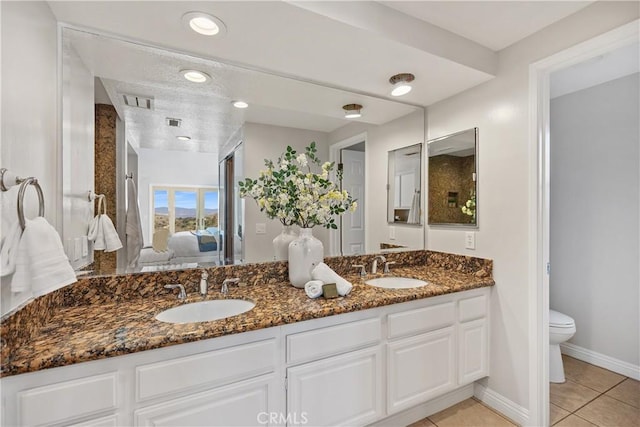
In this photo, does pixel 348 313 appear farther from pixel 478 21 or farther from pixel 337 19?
pixel 478 21

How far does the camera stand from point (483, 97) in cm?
205

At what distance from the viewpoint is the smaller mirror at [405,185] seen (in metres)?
2.47

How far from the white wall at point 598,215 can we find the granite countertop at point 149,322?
1468 millimetres

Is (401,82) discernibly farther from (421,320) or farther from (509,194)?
(421,320)

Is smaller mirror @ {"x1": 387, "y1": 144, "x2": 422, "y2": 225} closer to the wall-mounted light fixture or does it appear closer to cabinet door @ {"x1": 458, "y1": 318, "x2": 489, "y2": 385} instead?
the wall-mounted light fixture

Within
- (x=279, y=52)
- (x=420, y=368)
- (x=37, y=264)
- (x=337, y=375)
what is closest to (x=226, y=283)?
(x=337, y=375)

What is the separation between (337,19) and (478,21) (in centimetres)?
88

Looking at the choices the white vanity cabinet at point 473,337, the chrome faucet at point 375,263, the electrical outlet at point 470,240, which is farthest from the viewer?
the chrome faucet at point 375,263

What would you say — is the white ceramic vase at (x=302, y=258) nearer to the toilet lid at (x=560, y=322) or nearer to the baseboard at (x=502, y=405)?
the baseboard at (x=502, y=405)

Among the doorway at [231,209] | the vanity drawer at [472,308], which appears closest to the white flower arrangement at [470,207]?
the vanity drawer at [472,308]

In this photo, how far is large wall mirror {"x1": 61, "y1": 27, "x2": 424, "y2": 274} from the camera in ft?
4.71

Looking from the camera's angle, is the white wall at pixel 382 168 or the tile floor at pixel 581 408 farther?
the white wall at pixel 382 168

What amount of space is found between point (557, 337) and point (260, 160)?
249 cm

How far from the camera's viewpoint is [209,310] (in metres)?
1.53
